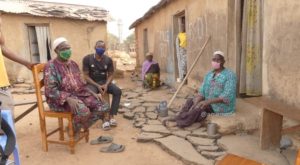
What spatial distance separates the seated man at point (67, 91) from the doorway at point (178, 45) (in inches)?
177

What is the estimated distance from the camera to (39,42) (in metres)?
11.2

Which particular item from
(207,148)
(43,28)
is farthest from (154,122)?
(43,28)

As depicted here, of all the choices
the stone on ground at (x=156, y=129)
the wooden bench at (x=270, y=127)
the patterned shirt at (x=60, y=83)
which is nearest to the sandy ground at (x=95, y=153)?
the stone on ground at (x=156, y=129)

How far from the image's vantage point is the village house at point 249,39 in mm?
3926

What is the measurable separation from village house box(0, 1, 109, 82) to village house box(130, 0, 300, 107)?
3544 millimetres

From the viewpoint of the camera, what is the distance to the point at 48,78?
4125 millimetres

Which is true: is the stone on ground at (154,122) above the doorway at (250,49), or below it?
below

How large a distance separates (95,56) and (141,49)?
10.1 meters

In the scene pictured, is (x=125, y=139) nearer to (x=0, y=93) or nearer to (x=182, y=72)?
(x=0, y=93)

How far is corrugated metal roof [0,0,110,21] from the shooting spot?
10359mm

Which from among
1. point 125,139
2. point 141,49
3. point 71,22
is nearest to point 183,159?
point 125,139

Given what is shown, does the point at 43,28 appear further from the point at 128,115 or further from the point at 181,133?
the point at 181,133

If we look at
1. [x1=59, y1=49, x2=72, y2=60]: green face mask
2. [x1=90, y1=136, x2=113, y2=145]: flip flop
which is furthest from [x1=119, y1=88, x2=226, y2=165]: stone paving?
[x1=59, y1=49, x2=72, y2=60]: green face mask

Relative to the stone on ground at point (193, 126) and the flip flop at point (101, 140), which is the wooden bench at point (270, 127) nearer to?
the stone on ground at point (193, 126)
